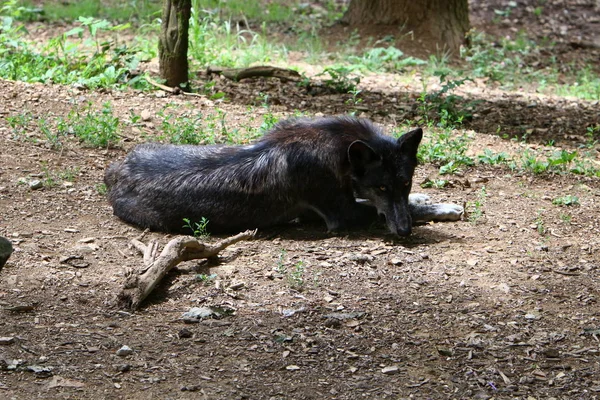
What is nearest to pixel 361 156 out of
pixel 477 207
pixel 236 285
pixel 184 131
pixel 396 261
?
pixel 396 261

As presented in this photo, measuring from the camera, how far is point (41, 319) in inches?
208

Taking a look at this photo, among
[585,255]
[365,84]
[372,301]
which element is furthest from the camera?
[365,84]

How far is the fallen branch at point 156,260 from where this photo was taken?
18.1ft

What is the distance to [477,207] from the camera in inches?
290

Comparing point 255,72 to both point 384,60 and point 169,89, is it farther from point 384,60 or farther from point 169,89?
point 384,60

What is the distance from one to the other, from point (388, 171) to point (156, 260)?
2.20m

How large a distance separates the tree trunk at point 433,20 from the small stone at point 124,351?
10.6 meters

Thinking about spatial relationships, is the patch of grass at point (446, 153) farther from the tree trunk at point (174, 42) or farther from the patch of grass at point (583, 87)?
the patch of grass at point (583, 87)

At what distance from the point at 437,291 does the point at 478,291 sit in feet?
0.97

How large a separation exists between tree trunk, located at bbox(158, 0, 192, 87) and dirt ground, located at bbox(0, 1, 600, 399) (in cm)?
251

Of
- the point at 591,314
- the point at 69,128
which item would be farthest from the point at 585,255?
the point at 69,128

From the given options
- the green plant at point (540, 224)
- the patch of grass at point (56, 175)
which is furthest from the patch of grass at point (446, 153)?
the patch of grass at point (56, 175)

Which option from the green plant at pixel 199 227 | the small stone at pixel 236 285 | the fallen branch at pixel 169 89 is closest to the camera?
the small stone at pixel 236 285

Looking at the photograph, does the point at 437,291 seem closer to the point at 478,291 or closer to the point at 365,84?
the point at 478,291
